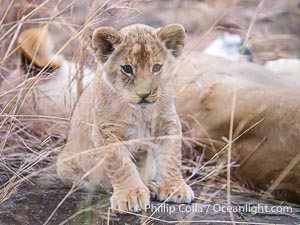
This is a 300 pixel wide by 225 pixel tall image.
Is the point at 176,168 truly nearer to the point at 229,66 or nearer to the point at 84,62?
the point at 84,62

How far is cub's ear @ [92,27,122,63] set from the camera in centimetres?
276

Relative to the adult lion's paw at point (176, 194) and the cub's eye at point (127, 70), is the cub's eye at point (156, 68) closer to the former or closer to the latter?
the cub's eye at point (127, 70)

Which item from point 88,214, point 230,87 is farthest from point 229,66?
point 88,214

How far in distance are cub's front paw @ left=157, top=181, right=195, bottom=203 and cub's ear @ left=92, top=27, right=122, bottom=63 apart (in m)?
0.64

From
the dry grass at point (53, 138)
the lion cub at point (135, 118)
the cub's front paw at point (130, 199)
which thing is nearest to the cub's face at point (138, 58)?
the lion cub at point (135, 118)

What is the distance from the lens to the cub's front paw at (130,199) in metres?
2.65

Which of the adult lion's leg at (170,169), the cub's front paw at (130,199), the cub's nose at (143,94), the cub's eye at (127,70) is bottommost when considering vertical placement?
the cub's front paw at (130,199)

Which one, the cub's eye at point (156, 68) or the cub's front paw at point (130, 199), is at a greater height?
the cub's eye at point (156, 68)

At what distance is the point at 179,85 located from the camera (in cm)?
403

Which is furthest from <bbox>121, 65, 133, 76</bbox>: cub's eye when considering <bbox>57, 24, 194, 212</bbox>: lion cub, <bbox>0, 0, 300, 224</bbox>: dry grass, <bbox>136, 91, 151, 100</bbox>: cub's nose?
<bbox>0, 0, 300, 224</bbox>: dry grass

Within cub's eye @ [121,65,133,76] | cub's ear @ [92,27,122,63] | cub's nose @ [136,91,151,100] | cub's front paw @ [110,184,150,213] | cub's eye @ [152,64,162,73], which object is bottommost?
cub's front paw @ [110,184,150,213]

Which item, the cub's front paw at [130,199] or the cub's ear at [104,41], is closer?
the cub's front paw at [130,199]

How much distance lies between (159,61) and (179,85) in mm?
1298

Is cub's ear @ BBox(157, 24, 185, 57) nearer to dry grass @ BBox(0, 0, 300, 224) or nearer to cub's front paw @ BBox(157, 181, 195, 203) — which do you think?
dry grass @ BBox(0, 0, 300, 224)
